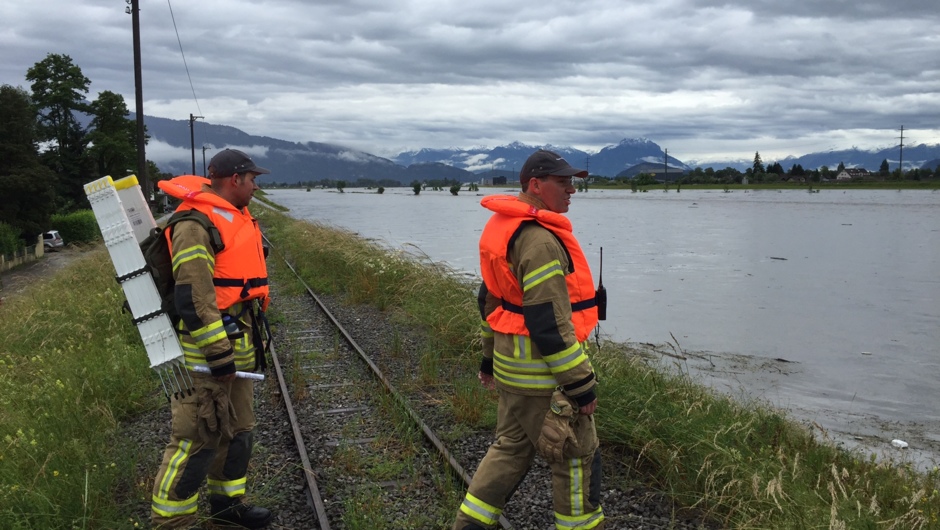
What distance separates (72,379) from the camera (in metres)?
6.52

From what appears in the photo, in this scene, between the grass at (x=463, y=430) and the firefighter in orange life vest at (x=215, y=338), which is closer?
the firefighter in orange life vest at (x=215, y=338)

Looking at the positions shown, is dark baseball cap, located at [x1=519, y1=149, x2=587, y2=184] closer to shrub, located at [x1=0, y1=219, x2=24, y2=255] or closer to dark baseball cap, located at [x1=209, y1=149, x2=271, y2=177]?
dark baseball cap, located at [x1=209, y1=149, x2=271, y2=177]

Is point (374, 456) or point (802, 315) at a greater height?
point (374, 456)

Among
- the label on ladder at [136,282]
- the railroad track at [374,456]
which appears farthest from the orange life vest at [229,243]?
the railroad track at [374,456]

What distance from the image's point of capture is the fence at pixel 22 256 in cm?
3050

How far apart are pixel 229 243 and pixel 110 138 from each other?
5273cm

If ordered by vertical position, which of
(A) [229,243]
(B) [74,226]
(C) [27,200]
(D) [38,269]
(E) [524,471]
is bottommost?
(D) [38,269]

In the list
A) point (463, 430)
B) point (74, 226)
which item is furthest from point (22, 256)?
point (463, 430)

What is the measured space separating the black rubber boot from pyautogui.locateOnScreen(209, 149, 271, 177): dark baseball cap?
1.91 metres

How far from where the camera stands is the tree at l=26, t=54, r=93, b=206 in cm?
4922

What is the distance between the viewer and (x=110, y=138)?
50.0 meters

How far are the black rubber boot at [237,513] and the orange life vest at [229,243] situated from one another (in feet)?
4.07

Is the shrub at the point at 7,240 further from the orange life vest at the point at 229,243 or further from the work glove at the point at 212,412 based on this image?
the work glove at the point at 212,412

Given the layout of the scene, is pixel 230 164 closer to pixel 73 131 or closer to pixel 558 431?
pixel 558 431
